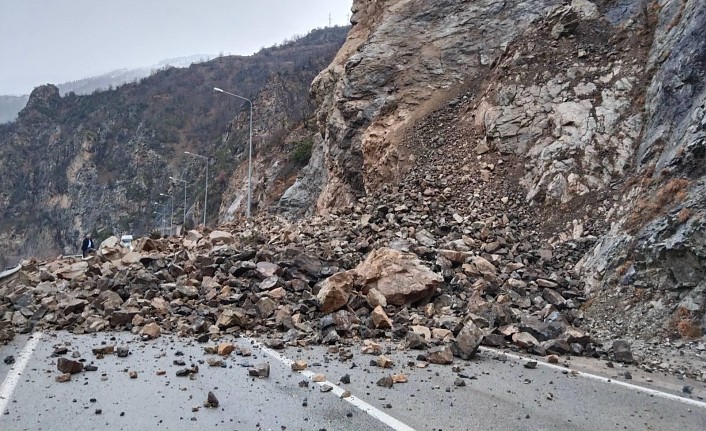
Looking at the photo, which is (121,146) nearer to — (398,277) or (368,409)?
(398,277)

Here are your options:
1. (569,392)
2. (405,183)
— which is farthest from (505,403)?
(405,183)

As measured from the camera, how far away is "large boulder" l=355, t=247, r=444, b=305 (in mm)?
9320

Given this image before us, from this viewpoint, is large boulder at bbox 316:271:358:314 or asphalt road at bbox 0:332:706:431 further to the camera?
large boulder at bbox 316:271:358:314

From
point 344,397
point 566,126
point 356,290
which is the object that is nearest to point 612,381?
point 344,397

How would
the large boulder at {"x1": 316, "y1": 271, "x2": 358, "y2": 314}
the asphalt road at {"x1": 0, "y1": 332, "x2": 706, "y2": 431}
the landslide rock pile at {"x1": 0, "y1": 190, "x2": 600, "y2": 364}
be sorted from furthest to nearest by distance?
the large boulder at {"x1": 316, "y1": 271, "x2": 358, "y2": 314} < the landslide rock pile at {"x1": 0, "y1": 190, "x2": 600, "y2": 364} < the asphalt road at {"x1": 0, "y1": 332, "x2": 706, "y2": 431}

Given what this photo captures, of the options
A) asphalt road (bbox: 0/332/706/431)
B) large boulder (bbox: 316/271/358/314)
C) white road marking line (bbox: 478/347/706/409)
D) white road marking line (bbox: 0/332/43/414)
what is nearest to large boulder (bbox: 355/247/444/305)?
large boulder (bbox: 316/271/358/314)

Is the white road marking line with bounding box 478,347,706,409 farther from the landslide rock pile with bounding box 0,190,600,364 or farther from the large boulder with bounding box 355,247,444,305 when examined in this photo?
the large boulder with bounding box 355,247,444,305

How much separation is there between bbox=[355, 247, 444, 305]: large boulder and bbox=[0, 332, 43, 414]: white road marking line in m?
5.25

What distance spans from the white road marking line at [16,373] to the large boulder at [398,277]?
5.25 metres

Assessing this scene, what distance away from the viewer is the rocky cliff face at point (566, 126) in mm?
8391

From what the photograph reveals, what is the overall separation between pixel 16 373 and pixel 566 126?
12.4 meters

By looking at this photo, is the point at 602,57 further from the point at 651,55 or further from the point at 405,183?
the point at 405,183

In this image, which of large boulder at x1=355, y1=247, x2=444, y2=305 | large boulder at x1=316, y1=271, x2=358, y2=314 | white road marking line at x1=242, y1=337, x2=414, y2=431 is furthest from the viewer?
large boulder at x1=355, y1=247, x2=444, y2=305

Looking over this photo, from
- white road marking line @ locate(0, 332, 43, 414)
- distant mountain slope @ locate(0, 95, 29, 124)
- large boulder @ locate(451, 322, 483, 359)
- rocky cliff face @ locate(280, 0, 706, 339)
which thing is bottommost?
white road marking line @ locate(0, 332, 43, 414)
